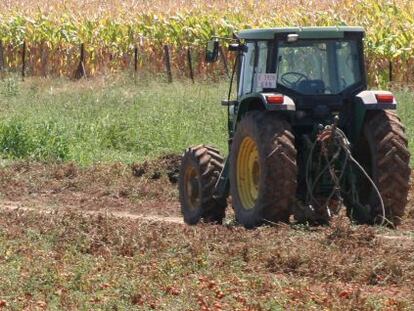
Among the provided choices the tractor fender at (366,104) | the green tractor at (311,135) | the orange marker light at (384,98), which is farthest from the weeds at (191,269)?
the orange marker light at (384,98)

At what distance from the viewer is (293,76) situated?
1211 cm

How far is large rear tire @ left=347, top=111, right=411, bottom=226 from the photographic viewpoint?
11.5 meters

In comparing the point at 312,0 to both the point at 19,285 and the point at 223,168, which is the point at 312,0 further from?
the point at 19,285

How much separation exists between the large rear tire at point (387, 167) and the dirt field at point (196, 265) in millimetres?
281

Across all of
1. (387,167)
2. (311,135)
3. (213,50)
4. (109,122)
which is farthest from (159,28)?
(387,167)

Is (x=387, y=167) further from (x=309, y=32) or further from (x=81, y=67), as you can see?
(x=81, y=67)

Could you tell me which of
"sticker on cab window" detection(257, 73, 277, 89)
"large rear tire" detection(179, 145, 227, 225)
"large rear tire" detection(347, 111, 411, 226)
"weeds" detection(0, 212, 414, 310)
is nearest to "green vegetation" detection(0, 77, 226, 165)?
"large rear tire" detection(179, 145, 227, 225)

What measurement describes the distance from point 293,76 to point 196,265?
336 centimetres

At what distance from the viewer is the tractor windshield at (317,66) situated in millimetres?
12078

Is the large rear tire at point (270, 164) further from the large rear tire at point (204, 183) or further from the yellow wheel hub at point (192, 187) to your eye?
the yellow wheel hub at point (192, 187)

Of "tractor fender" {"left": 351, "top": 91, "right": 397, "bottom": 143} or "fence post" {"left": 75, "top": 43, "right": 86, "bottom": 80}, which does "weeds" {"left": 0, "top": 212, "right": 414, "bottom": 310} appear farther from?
"fence post" {"left": 75, "top": 43, "right": 86, "bottom": 80}

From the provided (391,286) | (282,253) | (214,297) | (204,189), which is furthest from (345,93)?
(214,297)

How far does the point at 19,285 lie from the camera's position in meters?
8.64

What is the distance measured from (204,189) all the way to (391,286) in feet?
14.5
